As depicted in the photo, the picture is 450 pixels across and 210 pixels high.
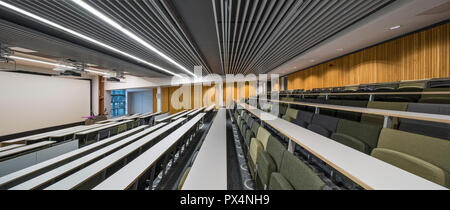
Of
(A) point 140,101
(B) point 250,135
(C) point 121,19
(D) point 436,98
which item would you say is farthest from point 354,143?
(A) point 140,101

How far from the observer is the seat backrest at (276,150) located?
1.26 m

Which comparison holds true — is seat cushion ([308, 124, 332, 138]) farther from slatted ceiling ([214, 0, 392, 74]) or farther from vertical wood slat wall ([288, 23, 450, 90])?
vertical wood slat wall ([288, 23, 450, 90])

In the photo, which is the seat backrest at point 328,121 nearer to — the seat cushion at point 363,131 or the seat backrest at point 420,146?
the seat cushion at point 363,131

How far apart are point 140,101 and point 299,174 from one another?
13408 mm

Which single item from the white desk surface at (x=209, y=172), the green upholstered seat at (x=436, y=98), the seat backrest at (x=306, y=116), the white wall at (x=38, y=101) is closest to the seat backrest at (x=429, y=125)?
the green upholstered seat at (x=436, y=98)

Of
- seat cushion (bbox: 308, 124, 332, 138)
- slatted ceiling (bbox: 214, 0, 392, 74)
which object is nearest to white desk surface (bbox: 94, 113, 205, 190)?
seat cushion (bbox: 308, 124, 332, 138)

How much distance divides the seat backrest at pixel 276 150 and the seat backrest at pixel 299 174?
0.06m

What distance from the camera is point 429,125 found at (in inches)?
53.9

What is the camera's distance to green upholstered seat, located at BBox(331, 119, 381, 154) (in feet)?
4.10

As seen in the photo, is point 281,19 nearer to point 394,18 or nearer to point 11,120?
point 394,18

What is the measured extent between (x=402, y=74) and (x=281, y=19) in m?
4.70

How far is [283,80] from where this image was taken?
34.1 feet

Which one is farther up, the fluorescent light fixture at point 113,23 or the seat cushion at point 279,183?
the fluorescent light fixture at point 113,23

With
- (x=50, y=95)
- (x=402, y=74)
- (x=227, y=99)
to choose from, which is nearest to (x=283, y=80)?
(x=227, y=99)
